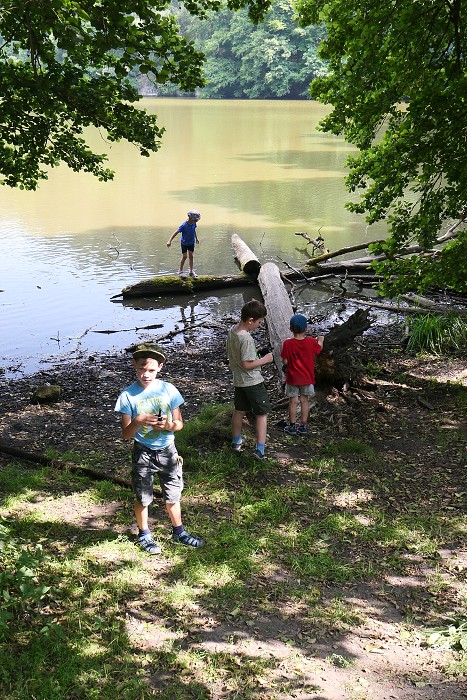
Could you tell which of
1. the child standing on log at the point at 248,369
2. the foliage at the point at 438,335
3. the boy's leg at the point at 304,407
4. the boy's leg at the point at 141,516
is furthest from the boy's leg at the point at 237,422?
the foliage at the point at 438,335

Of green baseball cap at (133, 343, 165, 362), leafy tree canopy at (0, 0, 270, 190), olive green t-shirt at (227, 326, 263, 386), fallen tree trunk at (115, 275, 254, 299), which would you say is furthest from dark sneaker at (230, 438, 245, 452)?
fallen tree trunk at (115, 275, 254, 299)

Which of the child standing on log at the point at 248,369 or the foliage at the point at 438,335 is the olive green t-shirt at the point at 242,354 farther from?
the foliage at the point at 438,335

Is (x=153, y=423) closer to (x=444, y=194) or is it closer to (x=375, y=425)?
(x=375, y=425)

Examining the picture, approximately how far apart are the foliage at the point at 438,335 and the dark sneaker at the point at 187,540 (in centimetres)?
636

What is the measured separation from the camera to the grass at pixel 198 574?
12.9 feet

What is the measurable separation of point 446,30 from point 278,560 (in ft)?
20.4

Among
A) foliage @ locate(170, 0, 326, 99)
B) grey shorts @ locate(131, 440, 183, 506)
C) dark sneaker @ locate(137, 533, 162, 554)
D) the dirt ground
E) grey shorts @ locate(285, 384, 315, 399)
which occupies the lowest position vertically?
the dirt ground

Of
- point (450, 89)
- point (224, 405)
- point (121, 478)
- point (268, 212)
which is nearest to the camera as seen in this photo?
point (121, 478)

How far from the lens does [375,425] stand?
789 cm

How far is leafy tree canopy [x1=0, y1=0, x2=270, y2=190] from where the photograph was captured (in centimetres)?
688

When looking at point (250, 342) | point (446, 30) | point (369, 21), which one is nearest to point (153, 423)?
point (250, 342)

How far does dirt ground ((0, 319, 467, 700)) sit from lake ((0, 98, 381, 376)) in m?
1.73

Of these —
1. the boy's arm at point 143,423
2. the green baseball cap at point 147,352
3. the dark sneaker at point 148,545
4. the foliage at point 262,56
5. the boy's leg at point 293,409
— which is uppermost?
the foliage at point 262,56

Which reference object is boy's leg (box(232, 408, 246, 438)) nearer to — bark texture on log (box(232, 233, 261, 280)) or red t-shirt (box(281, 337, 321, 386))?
red t-shirt (box(281, 337, 321, 386))
